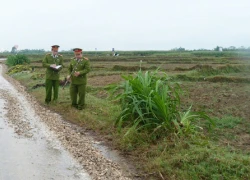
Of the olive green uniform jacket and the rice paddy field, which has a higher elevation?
the olive green uniform jacket

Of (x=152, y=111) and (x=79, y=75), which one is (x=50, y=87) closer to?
(x=79, y=75)

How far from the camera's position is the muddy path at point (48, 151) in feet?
17.2

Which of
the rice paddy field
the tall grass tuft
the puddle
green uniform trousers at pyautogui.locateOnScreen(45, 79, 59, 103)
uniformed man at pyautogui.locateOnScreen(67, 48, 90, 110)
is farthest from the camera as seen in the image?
green uniform trousers at pyautogui.locateOnScreen(45, 79, 59, 103)

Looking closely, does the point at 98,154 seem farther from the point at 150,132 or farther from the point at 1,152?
the point at 1,152

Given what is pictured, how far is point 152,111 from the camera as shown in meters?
6.64

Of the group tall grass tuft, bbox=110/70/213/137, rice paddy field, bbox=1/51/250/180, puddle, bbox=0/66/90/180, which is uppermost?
tall grass tuft, bbox=110/70/213/137

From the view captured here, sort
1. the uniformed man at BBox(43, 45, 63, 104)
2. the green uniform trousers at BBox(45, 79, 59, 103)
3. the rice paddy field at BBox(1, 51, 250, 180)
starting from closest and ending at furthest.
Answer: the rice paddy field at BBox(1, 51, 250, 180) → the uniformed man at BBox(43, 45, 63, 104) → the green uniform trousers at BBox(45, 79, 59, 103)

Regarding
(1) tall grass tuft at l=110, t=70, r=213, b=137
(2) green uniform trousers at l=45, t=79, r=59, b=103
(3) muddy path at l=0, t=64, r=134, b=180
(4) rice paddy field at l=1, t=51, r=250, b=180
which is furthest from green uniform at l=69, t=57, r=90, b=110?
(1) tall grass tuft at l=110, t=70, r=213, b=137

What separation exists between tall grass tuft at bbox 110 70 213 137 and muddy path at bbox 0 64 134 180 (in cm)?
100

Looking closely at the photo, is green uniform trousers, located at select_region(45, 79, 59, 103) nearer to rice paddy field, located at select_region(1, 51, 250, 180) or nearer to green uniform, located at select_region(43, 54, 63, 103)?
green uniform, located at select_region(43, 54, 63, 103)

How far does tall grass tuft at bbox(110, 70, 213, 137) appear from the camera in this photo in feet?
21.3

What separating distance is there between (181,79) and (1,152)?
43.4 feet

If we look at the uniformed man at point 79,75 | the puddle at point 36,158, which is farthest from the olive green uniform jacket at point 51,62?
the puddle at point 36,158

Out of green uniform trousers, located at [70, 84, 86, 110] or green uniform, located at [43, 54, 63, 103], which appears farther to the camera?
green uniform, located at [43, 54, 63, 103]
